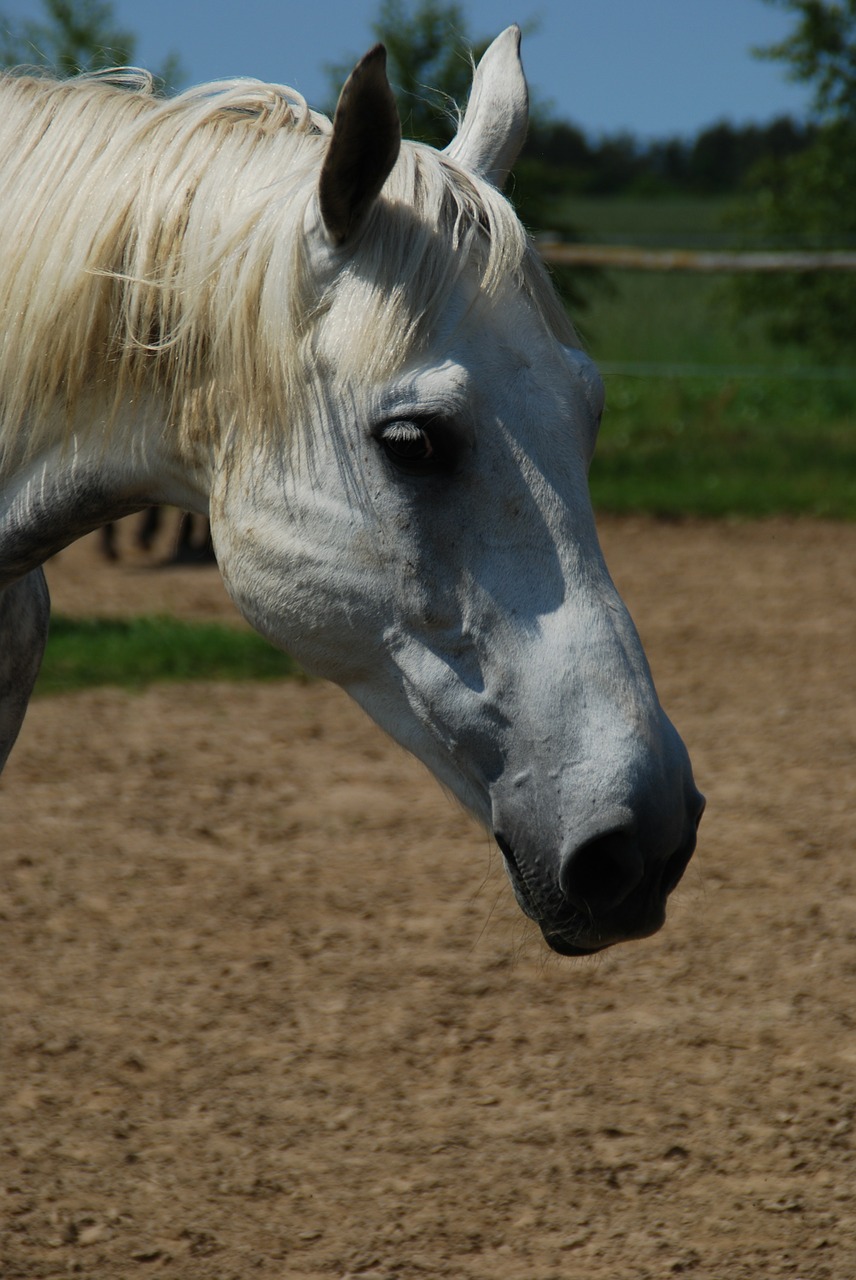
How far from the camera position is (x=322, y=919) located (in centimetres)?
373

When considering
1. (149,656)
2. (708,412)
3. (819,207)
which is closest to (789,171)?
(819,207)

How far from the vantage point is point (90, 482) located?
1.86 meters

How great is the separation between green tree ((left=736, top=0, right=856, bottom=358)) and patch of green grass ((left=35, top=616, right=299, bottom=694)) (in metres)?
10.5

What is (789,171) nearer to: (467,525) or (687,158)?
(467,525)

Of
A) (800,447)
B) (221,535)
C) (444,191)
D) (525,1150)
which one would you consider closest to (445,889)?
(525,1150)

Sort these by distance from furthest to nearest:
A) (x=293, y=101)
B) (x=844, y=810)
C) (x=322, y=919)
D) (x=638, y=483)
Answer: (x=638, y=483) < (x=844, y=810) < (x=322, y=919) < (x=293, y=101)

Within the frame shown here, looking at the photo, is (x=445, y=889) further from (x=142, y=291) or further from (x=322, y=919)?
(x=142, y=291)

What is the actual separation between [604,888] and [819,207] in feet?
50.7

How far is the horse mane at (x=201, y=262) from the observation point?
168 cm

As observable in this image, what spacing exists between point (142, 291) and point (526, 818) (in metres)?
0.87

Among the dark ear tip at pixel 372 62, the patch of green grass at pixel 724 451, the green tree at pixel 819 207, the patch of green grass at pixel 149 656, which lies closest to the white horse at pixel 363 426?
the dark ear tip at pixel 372 62

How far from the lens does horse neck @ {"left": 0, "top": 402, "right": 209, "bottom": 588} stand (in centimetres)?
184

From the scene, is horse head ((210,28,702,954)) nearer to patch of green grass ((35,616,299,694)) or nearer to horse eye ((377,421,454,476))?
horse eye ((377,421,454,476))

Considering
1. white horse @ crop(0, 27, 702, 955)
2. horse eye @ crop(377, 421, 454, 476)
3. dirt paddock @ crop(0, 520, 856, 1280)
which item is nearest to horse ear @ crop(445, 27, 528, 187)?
white horse @ crop(0, 27, 702, 955)
